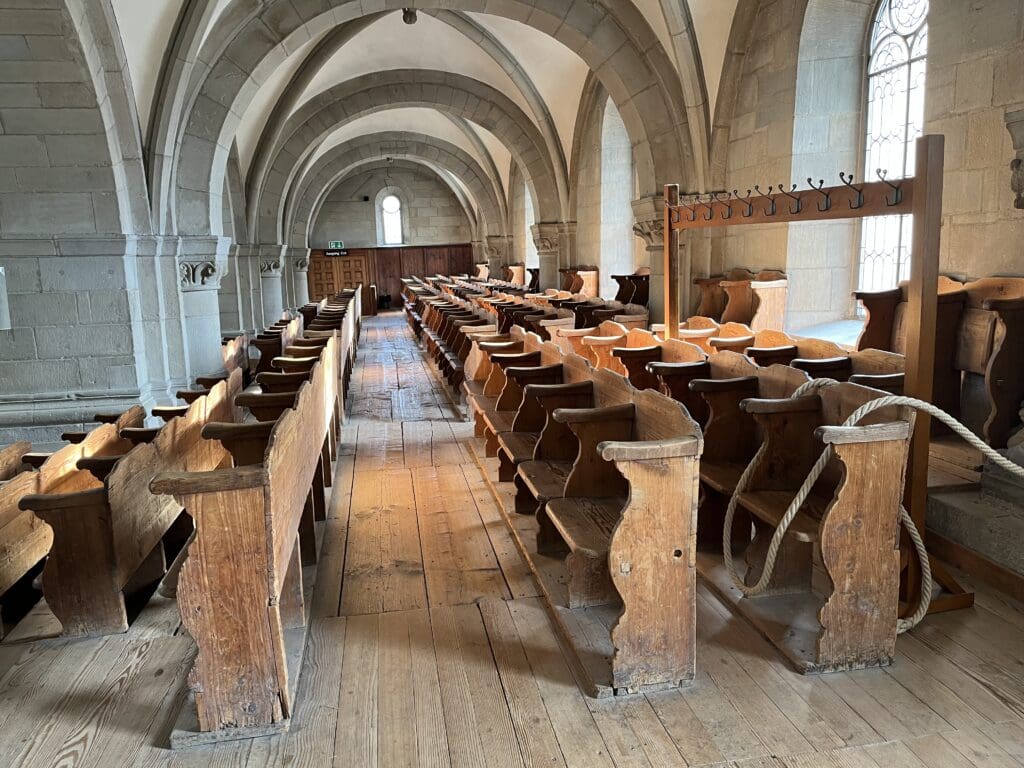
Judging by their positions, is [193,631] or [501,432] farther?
[501,432]

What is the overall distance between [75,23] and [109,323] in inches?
82.3

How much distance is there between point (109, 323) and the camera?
5672 mm

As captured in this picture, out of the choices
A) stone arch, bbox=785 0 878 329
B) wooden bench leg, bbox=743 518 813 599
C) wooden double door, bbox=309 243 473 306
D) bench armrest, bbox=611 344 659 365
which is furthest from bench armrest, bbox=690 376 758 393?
wooden double door, bbox=309 243 473 306

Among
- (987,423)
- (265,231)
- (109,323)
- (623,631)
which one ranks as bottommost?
(623,631)

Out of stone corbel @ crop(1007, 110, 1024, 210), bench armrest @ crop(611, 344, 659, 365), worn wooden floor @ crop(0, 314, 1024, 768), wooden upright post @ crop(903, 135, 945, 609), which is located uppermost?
stone corbel @ crop(1007, 110, 1024, 210)

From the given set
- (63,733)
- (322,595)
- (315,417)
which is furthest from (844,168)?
(63,733)

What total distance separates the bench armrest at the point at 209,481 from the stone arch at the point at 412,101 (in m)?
11.1

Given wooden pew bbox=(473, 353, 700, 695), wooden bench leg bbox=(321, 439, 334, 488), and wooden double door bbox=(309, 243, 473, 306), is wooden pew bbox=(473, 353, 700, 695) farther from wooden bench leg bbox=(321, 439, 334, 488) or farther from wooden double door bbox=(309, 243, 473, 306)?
wooden double door bbox=(309, 243, 473, 306)

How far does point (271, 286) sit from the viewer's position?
47.8ft

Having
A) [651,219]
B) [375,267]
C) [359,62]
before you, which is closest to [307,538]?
[651,219]

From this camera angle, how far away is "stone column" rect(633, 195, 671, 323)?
7.84 metres

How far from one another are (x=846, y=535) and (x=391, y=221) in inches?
1041

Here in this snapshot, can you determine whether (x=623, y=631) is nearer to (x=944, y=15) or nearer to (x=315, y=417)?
(x=315, y=417)

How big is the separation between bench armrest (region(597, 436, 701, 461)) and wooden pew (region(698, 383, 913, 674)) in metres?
0.37
